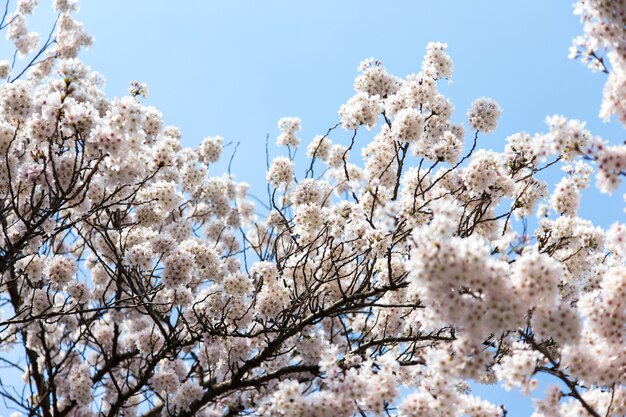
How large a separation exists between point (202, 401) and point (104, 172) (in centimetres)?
315

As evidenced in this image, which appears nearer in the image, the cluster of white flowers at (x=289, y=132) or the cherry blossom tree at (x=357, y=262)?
the cherry blossom tree at (x=357, y=262)

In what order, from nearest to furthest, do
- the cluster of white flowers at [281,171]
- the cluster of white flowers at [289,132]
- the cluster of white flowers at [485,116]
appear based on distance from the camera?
1. the cluster of white flowers at [485,116]
2. the cluster of white flowers at [281,171]
3. the cluster of white flowers at [289,132]

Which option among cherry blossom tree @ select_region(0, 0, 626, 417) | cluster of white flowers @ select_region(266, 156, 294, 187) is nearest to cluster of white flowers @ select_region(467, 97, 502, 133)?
cherry blossom tree @ select_region(0, 0, 626, 417)

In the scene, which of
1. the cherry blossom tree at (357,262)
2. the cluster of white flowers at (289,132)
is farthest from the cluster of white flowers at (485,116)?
the cluster of white flowers at (289,132)

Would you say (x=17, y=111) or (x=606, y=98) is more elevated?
(x=17, y=111)

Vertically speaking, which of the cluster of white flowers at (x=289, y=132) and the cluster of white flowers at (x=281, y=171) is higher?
the cluster of white flowers at (x=289, y=132)

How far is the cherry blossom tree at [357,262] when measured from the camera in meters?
4.34

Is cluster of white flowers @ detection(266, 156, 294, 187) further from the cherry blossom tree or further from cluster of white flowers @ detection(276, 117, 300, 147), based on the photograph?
cluster of white flowers @ detection(276, 117, 300, 147)

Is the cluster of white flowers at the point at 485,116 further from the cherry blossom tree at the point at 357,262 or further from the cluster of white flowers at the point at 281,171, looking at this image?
the cluster of white flowers at the point at 281,171

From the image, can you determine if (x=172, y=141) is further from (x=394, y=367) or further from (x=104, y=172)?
(x=394, y=367)

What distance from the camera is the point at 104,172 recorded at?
20.8 feet

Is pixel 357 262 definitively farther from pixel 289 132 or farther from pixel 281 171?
pixel 289 132

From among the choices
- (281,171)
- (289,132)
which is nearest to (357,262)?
(281,171)

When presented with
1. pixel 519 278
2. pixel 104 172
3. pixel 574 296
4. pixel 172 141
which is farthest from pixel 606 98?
pixel 172 141
